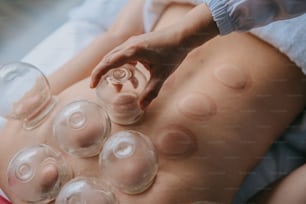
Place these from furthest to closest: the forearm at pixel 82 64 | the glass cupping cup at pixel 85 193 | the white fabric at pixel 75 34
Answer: the white fabric at pixel 75 34
the forearm at pixel 82 64
the glass cupping cup at pixel 85 193

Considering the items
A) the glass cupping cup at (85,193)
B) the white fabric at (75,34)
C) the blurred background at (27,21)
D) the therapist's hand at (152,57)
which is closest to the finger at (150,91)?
the therapist's hand at (152,57)

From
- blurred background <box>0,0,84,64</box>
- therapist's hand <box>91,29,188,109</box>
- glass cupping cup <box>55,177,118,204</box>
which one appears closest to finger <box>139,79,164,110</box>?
therapist's hand <box>91,29,188,109</box>

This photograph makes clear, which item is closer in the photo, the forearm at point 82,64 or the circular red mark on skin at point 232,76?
the circular red mark on skin at point 232,76

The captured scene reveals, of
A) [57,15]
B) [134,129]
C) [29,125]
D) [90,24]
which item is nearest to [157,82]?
[134,129]

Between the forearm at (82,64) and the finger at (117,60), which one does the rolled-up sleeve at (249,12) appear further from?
the forearm at (82,64)

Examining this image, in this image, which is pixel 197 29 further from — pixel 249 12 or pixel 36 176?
pixel 36 176

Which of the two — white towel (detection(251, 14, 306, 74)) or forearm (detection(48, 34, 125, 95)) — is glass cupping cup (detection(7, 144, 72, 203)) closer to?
forearm (detection(48, 34, 125, 95))

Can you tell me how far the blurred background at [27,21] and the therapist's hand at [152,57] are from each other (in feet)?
1.34

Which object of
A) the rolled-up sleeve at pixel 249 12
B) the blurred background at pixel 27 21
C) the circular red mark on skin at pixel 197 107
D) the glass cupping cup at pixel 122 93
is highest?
the rolled-up sleeve at pixel 249 12

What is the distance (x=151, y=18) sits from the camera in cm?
77

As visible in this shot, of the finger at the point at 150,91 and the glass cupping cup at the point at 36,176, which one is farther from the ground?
the finger at the point at 150,91

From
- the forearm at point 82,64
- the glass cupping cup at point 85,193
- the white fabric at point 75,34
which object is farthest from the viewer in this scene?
the white fabric at point 75,34

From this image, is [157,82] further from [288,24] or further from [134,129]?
[288,24]

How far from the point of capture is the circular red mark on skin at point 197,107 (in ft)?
2.02
